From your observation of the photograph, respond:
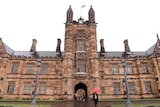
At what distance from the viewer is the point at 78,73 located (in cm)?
3181

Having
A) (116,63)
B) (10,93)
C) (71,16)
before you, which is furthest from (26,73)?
(116,63)

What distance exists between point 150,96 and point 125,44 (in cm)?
1603

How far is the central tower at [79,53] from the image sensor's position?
103 feet

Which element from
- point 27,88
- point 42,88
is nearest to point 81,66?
point 42,88

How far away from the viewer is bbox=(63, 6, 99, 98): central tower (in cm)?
3153

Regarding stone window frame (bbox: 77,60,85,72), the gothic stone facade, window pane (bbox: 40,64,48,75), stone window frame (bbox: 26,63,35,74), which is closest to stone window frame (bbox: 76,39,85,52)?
the gothic stone facade

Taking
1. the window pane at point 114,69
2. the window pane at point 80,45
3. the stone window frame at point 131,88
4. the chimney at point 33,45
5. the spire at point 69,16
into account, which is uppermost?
the spire at point 69,16

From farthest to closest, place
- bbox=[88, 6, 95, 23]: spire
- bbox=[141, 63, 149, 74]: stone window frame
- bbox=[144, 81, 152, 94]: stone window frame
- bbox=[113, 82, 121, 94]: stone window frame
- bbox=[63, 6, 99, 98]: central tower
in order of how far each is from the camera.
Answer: bbox=[88, 6, 95, 23]: spire, bbox=[141, 63, 149, 74]: stone window frame, bbox=[113, 82, 121, 94]: stone window frame, bbox=[144, 81, 152, 94]: stone window frame, bbox=[63, 6, 99, 98]: central tower

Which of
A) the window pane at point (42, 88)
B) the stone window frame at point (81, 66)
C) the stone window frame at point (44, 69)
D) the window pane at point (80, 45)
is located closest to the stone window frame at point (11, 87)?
the window pane at point (42, 88)

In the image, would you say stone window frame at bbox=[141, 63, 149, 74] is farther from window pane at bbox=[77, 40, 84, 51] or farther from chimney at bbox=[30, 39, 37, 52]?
chimney at bbox=[30, 39, 37, 52]

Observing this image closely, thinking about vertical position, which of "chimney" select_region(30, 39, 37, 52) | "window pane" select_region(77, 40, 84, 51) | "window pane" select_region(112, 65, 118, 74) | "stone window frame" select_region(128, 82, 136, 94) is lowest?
"stone window frame" select_region(128, 82, 136, 94)

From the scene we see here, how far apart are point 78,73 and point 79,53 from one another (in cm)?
Result: 501

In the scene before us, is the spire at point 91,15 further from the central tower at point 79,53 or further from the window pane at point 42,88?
the window pane at point 42,88

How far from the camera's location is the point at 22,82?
33219 mm
